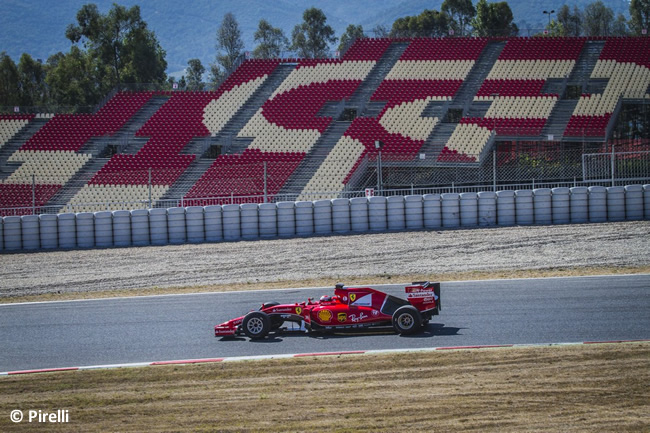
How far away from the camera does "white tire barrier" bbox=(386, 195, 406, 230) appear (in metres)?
24.2

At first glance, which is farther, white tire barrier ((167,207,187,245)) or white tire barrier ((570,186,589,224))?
white tire barrier ((167,207,187,245))

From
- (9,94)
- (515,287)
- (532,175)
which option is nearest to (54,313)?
(515,287)

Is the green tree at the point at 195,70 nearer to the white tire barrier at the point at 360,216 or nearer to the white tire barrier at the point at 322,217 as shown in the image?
the white tire barrier at the point at 322,217

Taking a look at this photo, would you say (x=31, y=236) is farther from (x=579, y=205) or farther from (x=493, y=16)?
(x=493, y=16)

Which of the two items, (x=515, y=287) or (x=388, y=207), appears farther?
(x=388, y=207)

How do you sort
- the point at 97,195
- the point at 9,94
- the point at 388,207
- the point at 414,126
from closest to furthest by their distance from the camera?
the point at 388,207
the point at 97,195
the point at 414,126
the point at 9,94

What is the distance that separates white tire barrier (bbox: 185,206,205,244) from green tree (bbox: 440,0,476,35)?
5516cm

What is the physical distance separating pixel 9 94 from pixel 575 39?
132 ft

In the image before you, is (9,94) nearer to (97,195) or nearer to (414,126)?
(97,195)

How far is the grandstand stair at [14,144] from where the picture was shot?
37850 mm

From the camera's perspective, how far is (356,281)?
59.1 feet

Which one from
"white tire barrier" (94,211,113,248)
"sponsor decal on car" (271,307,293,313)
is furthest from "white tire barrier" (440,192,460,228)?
"sponsor decal on car" (271,307,293,313)

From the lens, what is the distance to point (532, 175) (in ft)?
84.7

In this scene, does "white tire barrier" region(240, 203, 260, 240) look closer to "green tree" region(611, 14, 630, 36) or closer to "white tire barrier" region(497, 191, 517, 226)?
"white tire barrier" region(497, 191, 517, 226)
